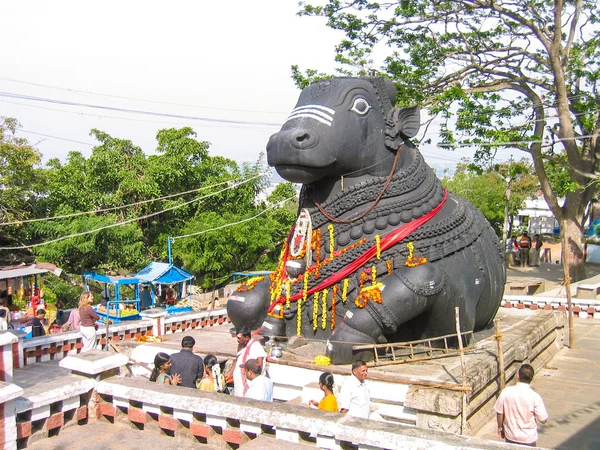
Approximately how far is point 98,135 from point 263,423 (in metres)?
21.7

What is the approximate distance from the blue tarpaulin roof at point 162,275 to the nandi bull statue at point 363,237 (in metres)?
10.5

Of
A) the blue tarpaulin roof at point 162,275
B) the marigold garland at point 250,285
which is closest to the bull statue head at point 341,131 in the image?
the marigold garland at point 250,285

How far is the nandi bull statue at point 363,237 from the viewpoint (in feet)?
21.5

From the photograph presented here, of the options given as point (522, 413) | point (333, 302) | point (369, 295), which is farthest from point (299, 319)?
point (522, 413)

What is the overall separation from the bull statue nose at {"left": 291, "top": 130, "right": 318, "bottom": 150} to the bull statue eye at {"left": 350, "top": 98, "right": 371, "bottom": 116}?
66 centimetres

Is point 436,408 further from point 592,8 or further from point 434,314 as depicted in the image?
point 592,8

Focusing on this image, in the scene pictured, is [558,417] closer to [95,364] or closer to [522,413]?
[522,413]

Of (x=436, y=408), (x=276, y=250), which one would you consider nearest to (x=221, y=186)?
(x=276, y=250)

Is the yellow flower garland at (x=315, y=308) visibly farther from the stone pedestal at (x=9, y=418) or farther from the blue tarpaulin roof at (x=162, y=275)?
the blue tarpaulin roof at (x=162, y=275)

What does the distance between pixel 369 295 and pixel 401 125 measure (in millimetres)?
2092

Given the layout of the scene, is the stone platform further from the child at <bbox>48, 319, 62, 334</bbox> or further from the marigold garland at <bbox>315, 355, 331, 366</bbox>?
the child at <bbox>48, 319, 62, 334</bbox>

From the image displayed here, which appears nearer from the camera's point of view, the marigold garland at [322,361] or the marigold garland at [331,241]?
the marigold garland at [322,361]

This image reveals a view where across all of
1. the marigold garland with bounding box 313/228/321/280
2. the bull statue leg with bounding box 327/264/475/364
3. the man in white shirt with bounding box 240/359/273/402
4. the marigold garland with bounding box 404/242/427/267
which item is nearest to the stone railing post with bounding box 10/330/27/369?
the marigold garland with bounding box 313/228/321/280

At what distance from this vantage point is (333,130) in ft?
22.2
